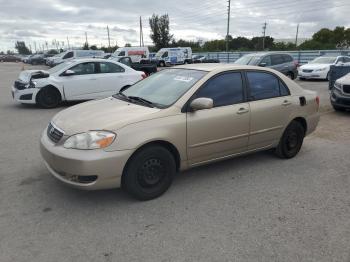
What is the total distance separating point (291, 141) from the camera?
5.32 m

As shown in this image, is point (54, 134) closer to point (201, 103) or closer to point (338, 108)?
point (201, 103)

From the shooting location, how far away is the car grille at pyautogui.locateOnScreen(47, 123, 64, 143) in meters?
3.75

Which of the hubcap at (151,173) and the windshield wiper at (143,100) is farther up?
the windshield wiper at (143,100)

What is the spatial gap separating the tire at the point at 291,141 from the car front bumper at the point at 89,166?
8.91ft

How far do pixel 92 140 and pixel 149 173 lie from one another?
0.75 meters

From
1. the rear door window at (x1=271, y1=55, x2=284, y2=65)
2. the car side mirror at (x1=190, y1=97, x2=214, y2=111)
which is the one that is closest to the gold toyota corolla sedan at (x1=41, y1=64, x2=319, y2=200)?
the car side mirror at (x1=190, y1=97, x2=214, y2=111)

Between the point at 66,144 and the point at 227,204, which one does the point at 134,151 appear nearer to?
the point at 66,144

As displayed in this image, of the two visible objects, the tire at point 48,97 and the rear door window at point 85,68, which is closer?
the tire at point 48,97

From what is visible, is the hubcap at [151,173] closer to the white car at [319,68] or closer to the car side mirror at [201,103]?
the car side mirror at [201,103]

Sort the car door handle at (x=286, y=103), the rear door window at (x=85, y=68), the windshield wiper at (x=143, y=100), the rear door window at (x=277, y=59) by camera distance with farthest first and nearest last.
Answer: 1. the rear door window at (x=277, y=59)
2. the rear door window at (x=85, y=68)
3. the car door handle at (x=286, y=103)
4. the windshield wiper at (x=143, y=100)

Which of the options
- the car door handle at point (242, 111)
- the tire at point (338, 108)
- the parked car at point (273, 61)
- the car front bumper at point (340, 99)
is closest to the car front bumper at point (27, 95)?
the car door handle at point (242, 111)

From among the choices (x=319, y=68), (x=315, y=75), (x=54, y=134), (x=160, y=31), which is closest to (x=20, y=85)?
(x=54, y=134)

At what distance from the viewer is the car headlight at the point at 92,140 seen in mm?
3482

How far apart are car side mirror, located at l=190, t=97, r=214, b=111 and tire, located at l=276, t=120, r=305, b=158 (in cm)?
185
